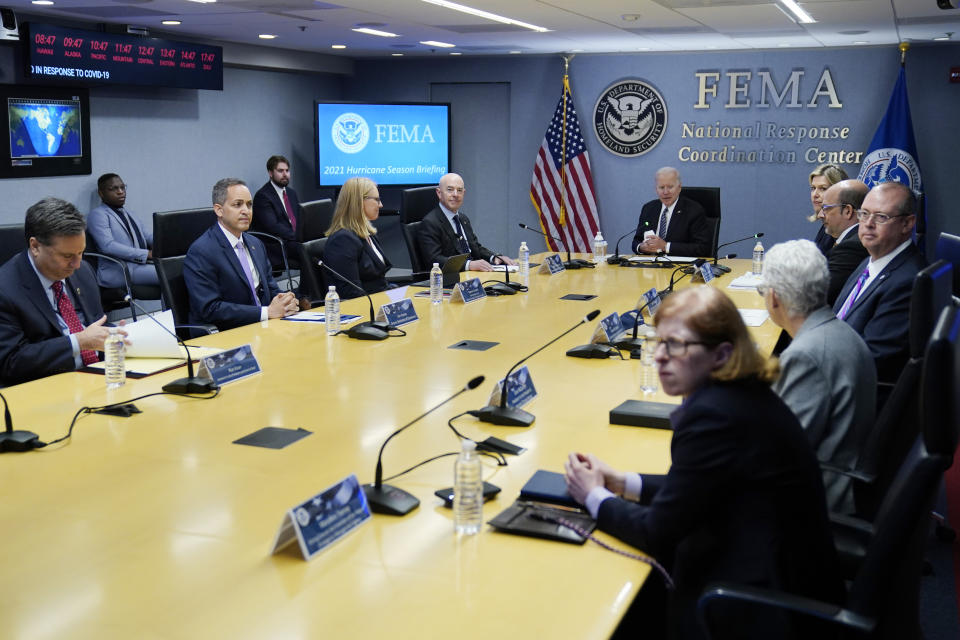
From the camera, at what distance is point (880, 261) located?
3902mm

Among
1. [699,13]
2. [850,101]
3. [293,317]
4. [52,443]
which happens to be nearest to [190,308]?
[293,317]

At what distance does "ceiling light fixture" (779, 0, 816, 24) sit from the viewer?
19.4 feet

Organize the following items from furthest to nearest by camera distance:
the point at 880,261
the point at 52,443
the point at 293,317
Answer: the point at 293,317 < the point at 880,261 < the point at 52,443

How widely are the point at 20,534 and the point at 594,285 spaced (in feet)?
13.3

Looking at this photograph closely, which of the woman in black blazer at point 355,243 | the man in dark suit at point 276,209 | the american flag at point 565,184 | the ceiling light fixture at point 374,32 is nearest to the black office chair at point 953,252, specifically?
the woman in black blazer at point 355,243

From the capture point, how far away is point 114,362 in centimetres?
321

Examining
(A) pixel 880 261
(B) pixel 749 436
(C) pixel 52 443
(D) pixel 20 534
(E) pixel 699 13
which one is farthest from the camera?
(E) pixel 699 13

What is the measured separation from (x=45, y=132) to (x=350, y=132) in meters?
3.52

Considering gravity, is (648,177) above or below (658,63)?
below

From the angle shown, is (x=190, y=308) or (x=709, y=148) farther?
(x=709, y=148)

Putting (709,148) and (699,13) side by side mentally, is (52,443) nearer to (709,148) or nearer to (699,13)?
(699,13)

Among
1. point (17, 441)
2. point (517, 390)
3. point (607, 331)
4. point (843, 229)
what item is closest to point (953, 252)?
point (843, 229)

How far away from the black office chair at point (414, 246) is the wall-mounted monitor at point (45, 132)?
2.85 metres

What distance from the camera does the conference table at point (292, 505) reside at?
5.47 ft
